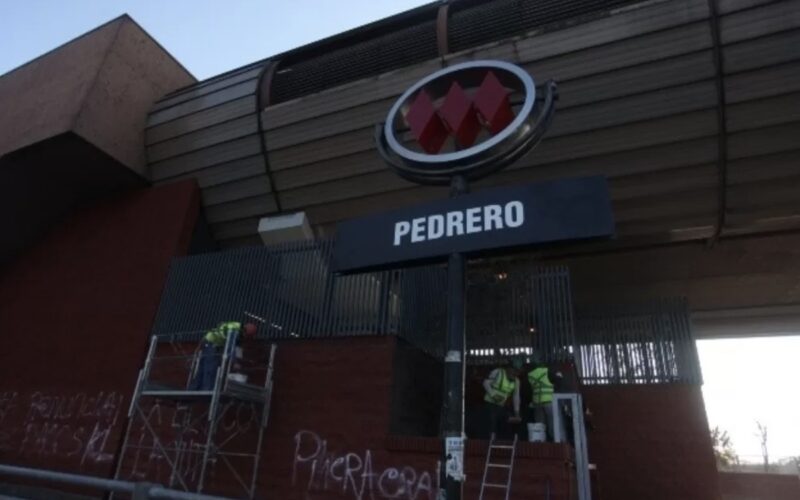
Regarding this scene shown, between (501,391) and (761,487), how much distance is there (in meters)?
13.2

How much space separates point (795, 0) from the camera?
8.96 m

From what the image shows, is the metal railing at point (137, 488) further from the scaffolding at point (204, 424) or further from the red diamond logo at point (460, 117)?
the scaffolding at point (204, 424)

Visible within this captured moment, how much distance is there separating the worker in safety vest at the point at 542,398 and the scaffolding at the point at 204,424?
4.40 metres

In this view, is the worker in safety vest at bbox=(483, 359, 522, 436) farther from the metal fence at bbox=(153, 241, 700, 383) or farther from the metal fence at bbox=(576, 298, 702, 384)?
the metal fence at bbox=(576, 298, 702, 384)

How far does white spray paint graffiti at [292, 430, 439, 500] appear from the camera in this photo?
7199 mm

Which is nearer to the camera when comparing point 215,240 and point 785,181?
point 785,181

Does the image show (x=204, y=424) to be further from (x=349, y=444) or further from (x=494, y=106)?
(x=494, y=106)

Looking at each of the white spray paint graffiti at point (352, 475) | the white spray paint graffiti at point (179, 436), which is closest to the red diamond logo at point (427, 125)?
the white spray paint graffiti at point (352, 475)

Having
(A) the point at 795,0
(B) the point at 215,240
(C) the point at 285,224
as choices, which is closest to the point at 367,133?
(C) the point at 285,224

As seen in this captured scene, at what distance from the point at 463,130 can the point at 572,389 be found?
5.69 meters

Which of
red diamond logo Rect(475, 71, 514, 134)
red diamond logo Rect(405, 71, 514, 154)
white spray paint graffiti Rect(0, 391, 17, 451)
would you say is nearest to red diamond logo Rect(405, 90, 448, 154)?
red diamond logo Rect(405, 71, 514, 154)

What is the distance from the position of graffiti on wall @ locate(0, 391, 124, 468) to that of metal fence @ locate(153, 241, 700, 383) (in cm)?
203

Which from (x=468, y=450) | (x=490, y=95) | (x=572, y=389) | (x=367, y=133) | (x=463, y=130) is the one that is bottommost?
(x=468, y=450)

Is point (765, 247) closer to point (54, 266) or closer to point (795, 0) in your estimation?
point (795, 0)
